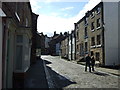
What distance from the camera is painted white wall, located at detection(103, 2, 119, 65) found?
25.4m

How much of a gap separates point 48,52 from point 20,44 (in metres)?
91.5

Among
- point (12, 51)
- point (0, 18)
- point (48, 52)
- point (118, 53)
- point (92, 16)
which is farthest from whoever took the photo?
point (48, 52)

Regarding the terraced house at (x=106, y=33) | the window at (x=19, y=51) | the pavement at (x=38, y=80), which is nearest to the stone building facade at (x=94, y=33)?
the terraced house at (x=106, y=33)

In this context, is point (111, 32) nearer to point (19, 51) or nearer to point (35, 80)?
point (35, 80)

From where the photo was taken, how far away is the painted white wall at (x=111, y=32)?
25417 mm

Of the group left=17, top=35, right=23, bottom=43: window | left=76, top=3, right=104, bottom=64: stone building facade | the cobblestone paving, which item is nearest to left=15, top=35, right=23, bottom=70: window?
left=17, top=35, right=23, bottom=43: window

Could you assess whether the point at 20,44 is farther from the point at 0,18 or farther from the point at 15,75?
the point at 0,18

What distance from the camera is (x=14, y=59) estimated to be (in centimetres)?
1009

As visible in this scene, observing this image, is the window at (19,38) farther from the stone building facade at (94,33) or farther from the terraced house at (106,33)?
the stone building facade at (94,33)

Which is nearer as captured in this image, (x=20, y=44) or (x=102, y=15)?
(x=20, y=44)

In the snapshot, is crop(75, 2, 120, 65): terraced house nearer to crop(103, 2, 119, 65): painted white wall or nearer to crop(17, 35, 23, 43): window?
crop(103, 2, 119, 65): painted white wall

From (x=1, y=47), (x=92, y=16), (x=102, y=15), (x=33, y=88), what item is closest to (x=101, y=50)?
(x=102, y=15)

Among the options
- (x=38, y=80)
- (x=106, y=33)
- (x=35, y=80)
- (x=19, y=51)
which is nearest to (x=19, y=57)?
(x=19, y=51)

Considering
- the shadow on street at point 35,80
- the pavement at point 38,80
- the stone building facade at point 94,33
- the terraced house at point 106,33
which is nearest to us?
the shadow on street at point 35,80
